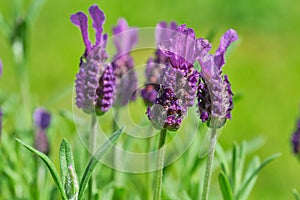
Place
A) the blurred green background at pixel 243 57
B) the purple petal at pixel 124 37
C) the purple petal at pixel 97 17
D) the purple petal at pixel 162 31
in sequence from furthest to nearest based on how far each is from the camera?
the blurred green background at pixel 243 57 → the purple petal at pixel 124 37 → the purple petal at pixel 162 31 → the purple petal at pixel 97 17

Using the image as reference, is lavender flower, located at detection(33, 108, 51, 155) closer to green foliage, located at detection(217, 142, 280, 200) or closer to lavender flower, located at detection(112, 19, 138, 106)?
lavender flower, located at detection(112, 19, 138, 106)

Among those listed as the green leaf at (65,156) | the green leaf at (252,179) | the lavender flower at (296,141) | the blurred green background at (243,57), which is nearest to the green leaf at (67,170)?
the green leaf at (65,156)

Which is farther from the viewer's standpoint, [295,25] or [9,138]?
[295,25]

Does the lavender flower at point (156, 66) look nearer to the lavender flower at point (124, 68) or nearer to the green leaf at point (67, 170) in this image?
the lavender flower at point (124, 68)

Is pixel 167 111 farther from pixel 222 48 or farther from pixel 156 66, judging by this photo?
pixel 156 66

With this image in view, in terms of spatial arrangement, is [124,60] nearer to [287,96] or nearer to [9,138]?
[9,138]

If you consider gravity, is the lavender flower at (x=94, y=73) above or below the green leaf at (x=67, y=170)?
above

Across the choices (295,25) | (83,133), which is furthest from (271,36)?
(83,133)

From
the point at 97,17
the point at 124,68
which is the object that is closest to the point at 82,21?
the point at 97,17
